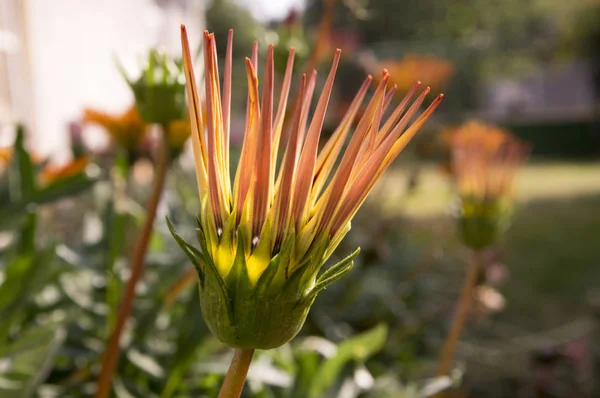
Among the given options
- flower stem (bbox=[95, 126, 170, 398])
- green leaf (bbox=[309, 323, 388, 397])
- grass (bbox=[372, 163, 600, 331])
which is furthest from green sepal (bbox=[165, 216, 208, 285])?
grass (bbox=[372, 163, 600, 331])

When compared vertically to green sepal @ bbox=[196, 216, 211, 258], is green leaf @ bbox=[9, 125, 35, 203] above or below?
below

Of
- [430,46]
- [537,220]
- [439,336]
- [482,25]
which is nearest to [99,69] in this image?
[439,336]

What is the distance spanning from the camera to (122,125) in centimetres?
102

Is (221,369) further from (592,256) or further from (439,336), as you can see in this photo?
(592,256)

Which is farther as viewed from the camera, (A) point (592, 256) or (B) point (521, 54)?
(B) point (521, 54)

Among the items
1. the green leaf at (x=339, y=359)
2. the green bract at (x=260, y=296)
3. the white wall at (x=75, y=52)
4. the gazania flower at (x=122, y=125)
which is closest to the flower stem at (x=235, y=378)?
the green bract at (x=260, y=296)

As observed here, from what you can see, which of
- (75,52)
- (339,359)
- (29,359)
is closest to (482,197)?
(339,359)

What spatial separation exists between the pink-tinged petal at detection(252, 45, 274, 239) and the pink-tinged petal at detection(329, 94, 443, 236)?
0.11 feet

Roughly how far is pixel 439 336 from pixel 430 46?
29.3 ft

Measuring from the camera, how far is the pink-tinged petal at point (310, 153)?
296 millimetres

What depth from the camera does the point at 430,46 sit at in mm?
9859

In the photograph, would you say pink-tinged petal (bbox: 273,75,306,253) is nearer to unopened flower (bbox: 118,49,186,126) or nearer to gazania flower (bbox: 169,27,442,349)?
gazania flower (bbox: 169,27,442,349)

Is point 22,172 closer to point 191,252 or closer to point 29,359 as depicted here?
point 29,359

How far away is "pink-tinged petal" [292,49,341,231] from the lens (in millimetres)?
296
